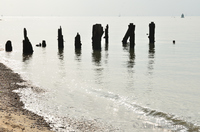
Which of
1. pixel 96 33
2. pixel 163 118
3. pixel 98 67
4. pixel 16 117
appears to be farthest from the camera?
pixel 96 33

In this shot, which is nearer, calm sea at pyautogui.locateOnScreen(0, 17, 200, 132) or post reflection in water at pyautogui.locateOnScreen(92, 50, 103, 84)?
calm sea at pyautogui.locateOnScreen(0, 17, 200, 132)

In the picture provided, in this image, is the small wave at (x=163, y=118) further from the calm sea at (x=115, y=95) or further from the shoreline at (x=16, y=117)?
the shoreline at (x=16, y=117)

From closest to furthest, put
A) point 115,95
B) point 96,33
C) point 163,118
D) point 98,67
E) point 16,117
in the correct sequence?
point 16,117
point 163,118
point 115,95
point 98,67
point 96,33

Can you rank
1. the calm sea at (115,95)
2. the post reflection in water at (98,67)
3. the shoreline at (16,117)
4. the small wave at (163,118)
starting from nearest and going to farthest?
1. the shoreline at (16,117)
2. the small wave at (163,118)
3. the calm sea at (115,95)
4. the post reflection in water at (98,67)

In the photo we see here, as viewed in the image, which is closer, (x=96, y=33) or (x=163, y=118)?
(x=163, y=118)

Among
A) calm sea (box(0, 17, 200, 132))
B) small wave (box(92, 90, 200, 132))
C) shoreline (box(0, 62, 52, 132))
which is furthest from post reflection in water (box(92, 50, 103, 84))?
shoreline (box(0, 62, 52, 132))

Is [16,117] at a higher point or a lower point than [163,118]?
higher

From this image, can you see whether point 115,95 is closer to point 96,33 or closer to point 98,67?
point 98,67

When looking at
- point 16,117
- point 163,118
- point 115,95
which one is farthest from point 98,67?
point 16,117

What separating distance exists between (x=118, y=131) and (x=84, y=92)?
539 cm

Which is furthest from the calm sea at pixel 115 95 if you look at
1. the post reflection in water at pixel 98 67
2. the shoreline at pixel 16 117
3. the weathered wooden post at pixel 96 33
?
the weathered wooden post at pixel 96 33

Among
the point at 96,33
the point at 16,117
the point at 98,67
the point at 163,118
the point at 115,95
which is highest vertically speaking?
the point at 96,33

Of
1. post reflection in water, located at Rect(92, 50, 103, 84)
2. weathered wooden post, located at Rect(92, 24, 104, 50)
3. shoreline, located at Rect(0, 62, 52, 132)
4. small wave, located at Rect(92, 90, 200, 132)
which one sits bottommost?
small wave, located at Rect(92, 90, 200, 132)

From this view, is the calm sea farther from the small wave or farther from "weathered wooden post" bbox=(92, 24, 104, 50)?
"weathered wooden post" bbox=(92, 24, 104, 50)
